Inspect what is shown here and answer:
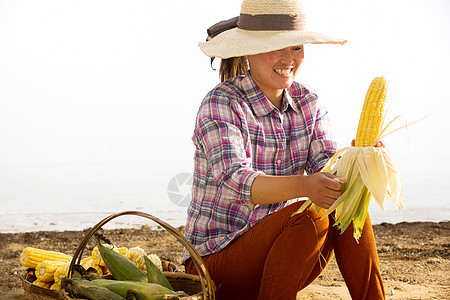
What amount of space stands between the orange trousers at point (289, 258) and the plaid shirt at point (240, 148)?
0.10 metres

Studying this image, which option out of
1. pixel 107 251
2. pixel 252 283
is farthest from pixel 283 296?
pixel 107 251

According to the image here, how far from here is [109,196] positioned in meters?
6.80

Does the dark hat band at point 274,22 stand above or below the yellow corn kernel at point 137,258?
above

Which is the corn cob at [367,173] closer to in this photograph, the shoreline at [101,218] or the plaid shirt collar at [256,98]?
the plaid shirt collar at [256,98]

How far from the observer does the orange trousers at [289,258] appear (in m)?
2.35

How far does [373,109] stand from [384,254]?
236 centimetres

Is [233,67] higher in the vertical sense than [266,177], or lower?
higher

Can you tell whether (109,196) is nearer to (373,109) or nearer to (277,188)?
(277,188)

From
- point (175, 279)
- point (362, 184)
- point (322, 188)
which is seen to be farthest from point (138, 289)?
point (362, 184)

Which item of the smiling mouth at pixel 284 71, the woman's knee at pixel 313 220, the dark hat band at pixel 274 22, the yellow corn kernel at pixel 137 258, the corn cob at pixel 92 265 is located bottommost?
the corn cob at pixel 92 265

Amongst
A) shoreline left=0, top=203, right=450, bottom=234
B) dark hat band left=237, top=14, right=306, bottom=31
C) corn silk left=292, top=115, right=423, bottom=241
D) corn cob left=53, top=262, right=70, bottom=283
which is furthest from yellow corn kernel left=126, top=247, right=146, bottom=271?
shoreline left=0, top=203, right=450, bottom=234

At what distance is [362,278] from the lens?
2480 mm

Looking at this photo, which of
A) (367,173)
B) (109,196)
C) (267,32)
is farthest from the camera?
(109,196)

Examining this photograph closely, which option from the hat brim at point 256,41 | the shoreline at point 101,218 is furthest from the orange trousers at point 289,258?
the shoreline at point 101,218
